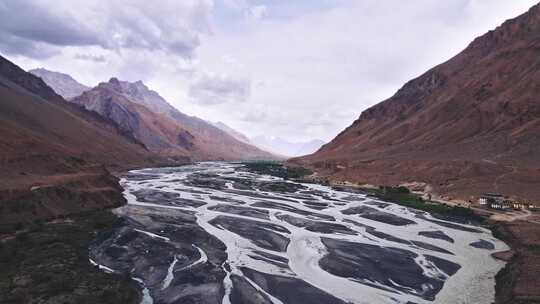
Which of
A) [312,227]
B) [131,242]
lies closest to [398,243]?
[312,227]

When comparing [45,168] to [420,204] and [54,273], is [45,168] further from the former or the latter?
→ [420,204]

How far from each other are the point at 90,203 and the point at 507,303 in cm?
6110

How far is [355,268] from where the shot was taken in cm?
4541

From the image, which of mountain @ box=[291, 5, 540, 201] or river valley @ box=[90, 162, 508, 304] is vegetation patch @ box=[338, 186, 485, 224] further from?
mountain @ box=[291, 5, 540, 201]

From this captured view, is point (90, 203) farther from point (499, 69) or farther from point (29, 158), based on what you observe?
point (499, 69)

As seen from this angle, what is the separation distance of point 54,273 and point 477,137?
137m

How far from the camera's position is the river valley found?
38125 millimetres

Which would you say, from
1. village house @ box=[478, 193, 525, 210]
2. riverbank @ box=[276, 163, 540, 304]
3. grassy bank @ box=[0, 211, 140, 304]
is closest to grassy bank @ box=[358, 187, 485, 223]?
riverbank @ box=[276, 163, 540, 304]

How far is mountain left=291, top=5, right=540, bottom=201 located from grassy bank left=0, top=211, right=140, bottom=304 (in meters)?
74.4

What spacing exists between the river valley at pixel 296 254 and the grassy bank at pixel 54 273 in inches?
81.8

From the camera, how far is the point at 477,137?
5684 inches

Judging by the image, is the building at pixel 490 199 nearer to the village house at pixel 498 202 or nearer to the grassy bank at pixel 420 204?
the village house at pixel 498 202

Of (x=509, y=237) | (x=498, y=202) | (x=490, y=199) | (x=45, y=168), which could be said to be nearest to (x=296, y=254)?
(x=509, y=237)

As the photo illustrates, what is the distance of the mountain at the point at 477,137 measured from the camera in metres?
102
